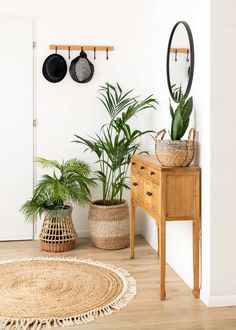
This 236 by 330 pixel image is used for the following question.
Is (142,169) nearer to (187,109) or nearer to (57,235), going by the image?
(187,109)

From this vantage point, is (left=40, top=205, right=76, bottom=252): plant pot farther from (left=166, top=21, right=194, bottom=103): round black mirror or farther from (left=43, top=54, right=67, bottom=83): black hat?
(left=166, top=21, right=194, bottom=103): round black mirror

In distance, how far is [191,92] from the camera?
3.57 meters

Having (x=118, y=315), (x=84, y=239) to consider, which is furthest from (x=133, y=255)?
(x=118, y=315)

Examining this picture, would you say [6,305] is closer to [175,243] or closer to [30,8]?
[175,243]

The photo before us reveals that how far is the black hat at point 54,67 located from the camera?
191 inches

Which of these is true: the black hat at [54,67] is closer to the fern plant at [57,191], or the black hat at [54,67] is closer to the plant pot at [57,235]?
the fern plant at [57,191]

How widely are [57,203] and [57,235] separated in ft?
0.98

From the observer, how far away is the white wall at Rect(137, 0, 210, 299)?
3.23 metres

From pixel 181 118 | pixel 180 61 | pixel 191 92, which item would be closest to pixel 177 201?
pixel 181 118

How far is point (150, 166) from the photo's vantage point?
357 centimetres

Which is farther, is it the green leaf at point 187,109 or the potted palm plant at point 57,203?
the potted palm plant at point 57,203

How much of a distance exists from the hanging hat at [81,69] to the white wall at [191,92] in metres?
0.55
